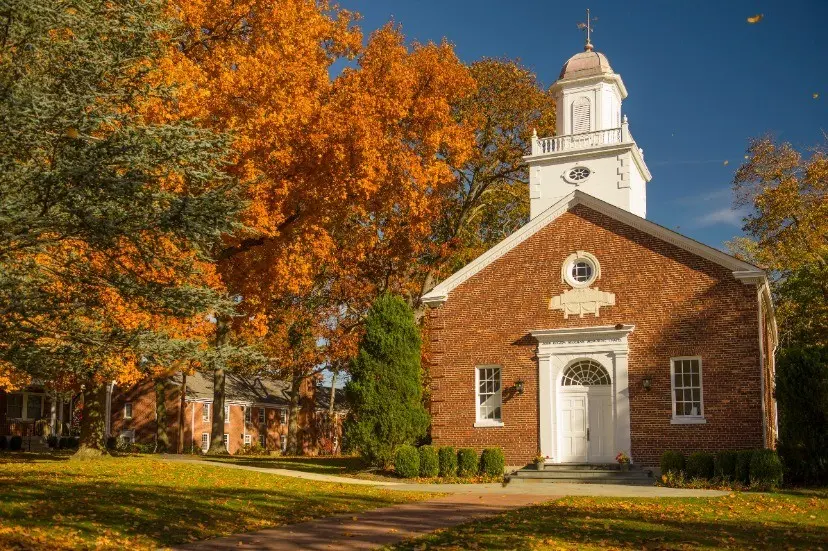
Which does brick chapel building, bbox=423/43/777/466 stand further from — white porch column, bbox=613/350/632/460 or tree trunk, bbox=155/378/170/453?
tree trunk, bbox=155/378/170/453

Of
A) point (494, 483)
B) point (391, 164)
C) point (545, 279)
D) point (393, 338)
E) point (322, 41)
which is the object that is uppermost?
point (322, 41)

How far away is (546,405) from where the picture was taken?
2570cm

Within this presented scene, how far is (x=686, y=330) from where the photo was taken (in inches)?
961

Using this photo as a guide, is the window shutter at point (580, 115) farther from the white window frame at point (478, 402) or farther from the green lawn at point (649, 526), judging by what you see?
Result: the green lawn at point (649, 526)

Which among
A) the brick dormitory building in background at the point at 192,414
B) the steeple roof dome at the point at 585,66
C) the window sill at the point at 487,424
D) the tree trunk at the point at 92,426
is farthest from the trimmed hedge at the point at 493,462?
the brick dormitory building in background at the point at 192,414

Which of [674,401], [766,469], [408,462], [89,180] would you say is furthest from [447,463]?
[89,180]

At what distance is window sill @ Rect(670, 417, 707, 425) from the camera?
78.1 feet

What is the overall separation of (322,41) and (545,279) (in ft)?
38.6

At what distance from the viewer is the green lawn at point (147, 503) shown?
11.3 meters

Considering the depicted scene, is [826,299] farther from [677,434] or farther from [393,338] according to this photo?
[393,338]

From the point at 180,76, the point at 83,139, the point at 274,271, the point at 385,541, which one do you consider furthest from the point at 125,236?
the point at 274,271

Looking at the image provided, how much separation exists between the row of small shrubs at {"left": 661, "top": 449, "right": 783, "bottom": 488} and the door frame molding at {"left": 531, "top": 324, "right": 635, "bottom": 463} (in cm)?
192

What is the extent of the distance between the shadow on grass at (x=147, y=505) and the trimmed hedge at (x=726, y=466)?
8374 millimetres

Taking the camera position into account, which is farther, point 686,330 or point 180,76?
point 686,330
